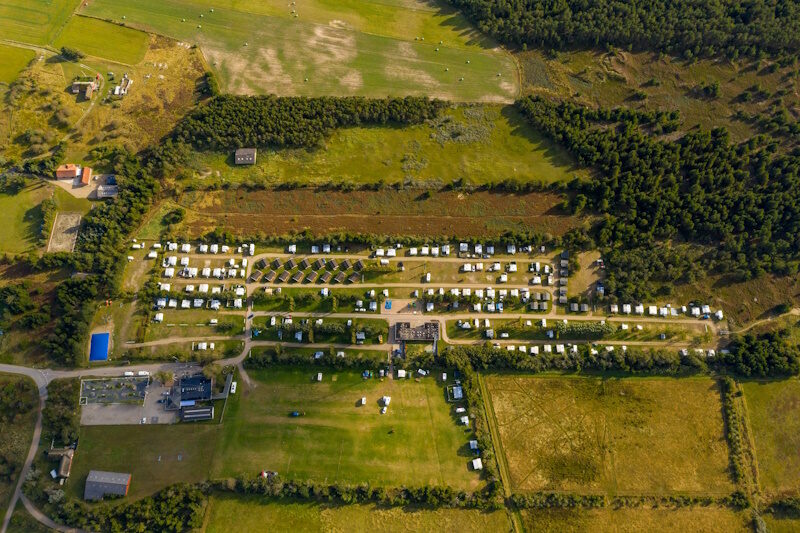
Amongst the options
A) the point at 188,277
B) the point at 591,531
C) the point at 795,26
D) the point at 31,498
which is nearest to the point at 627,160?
the point at 795,26

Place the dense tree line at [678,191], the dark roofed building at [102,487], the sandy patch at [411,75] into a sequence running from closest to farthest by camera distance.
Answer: the dark roofed building at [102,487] → the dense tree line at [678,191] → the sandy patch at [411,75]

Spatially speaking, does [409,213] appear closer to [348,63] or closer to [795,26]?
[348,63]

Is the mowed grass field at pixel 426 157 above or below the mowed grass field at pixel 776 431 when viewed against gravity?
above

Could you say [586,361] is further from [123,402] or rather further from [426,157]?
[123,402]

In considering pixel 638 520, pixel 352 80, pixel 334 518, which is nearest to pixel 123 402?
pixel 334 518

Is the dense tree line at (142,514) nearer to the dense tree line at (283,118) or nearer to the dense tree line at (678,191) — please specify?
the dense tree line at (283,118)

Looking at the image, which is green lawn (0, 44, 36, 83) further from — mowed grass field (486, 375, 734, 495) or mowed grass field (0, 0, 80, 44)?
mowed grass field (486, 375, 734, 495)

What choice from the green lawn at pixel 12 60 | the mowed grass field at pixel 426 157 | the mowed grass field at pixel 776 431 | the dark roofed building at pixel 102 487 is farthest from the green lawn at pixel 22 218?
the mowed grass field at pixel 776 431
